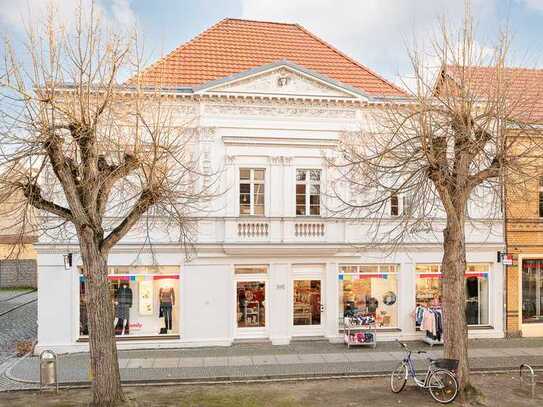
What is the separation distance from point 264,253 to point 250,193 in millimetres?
2017

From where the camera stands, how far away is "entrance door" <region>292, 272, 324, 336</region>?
17.6 meters

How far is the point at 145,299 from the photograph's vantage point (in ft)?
56.2

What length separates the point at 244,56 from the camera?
1898cm

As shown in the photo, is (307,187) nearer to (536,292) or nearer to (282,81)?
(282,81)

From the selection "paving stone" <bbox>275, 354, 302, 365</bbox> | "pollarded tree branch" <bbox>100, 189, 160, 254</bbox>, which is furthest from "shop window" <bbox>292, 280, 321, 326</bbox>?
"pollarded tree branch" <bbox>100, 189, 160, 254</bbox>

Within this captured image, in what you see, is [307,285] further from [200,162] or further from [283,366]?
[200,162]

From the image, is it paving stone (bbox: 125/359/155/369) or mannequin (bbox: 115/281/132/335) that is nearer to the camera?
paving stone (bbox: 125/359/155/369)

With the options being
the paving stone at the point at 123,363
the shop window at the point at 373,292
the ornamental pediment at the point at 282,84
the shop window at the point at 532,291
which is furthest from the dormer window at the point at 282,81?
the shop window at the point at 532,291

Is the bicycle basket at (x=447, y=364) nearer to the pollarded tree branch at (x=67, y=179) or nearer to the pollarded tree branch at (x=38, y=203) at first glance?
the pollarded tree branch at (x=67, y=179)

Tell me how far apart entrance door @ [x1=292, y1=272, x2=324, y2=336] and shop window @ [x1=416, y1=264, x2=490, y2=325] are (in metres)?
3.47

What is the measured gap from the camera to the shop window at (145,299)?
16969mm

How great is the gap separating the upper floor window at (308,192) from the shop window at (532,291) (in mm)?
7732

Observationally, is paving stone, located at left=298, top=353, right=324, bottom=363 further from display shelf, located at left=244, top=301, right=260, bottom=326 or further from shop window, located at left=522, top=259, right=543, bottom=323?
shop window, located at left=522, top=259, right=543, bottom=323

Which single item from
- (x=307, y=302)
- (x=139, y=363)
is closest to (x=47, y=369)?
(x=139, y=363)
